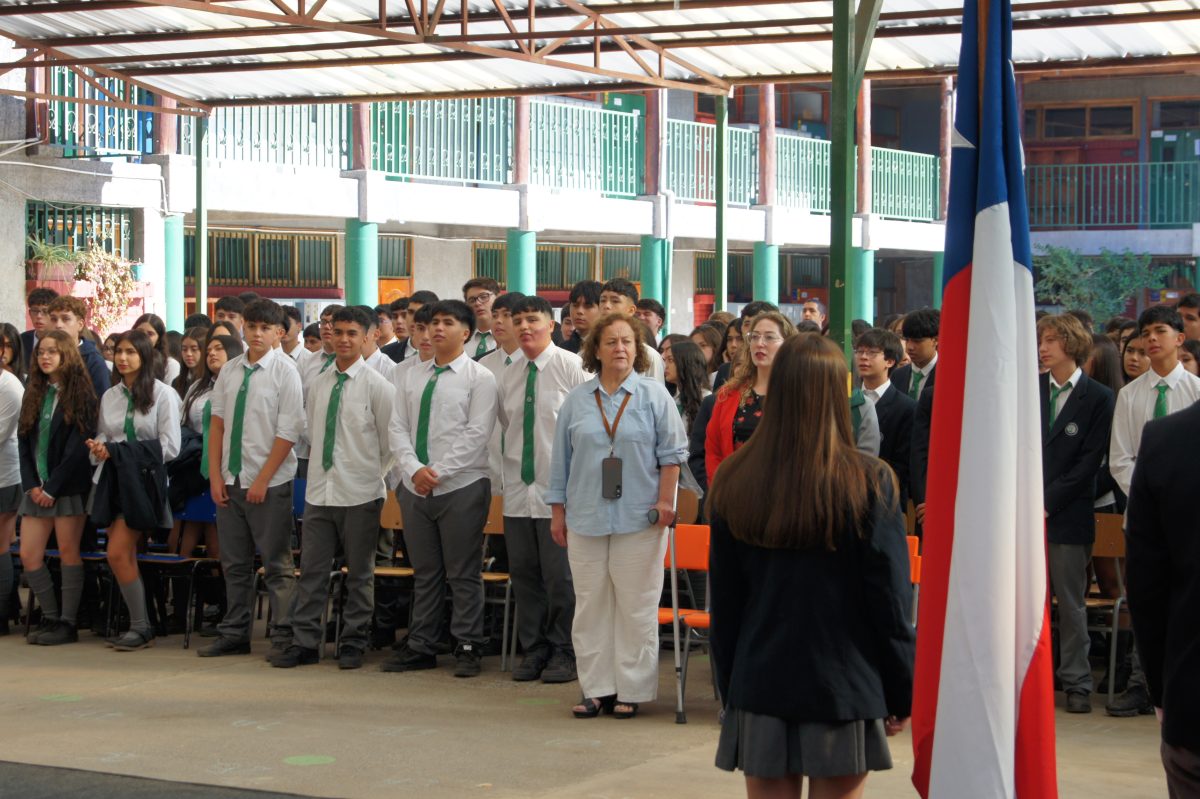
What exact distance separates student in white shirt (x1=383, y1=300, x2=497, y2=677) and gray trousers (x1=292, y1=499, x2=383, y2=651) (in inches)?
10.8

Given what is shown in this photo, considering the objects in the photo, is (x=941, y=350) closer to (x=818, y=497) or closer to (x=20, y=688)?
(x=818, y=497)

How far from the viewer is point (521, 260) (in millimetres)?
23266

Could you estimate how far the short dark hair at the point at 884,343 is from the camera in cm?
985

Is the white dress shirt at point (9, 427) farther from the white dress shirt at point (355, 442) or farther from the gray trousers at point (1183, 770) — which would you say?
the gray trousers at point (1183, 770)

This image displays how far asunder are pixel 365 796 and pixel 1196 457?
12.8 feet

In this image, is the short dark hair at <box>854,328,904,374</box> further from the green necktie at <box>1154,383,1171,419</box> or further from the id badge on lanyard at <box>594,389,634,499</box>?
the id badge on lanyard at <box>594,389,634,499</box>

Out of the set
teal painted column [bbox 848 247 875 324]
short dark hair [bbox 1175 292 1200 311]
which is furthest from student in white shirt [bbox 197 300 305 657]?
teal painted column [bbox 848 247 875 324]

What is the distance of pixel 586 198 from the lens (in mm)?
23922

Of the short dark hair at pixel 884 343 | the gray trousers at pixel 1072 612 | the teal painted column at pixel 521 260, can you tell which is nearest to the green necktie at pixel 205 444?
the short dark hair at pixel 884 343

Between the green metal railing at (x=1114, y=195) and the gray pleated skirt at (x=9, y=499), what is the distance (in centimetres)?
2365

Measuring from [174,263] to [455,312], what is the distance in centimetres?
1079

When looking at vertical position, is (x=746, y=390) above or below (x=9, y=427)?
above

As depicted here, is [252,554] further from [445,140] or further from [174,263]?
[445,140]

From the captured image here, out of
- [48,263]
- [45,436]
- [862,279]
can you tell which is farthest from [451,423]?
[862,279]
